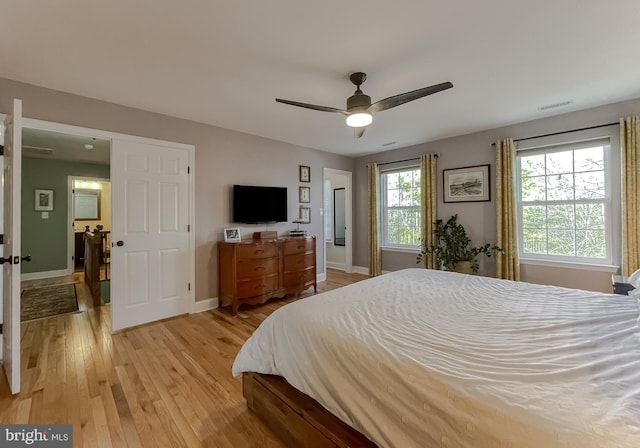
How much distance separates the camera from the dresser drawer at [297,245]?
4.08m

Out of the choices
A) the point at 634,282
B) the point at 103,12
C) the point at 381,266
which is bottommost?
the point at 381,266

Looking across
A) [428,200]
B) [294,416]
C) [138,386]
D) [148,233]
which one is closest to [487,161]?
[428,200]

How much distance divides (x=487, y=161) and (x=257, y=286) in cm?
377

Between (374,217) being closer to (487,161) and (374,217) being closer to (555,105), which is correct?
(487,161)

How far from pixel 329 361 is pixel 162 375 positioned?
1.63 metres

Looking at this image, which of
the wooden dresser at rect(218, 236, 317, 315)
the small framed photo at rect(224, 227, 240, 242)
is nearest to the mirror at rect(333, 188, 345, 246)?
the wooden dresser at rect(218, 236, 317, 315)

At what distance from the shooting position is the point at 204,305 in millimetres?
3641

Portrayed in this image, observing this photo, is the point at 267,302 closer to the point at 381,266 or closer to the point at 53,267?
the point at 381,266

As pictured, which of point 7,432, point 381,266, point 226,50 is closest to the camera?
point 7,432

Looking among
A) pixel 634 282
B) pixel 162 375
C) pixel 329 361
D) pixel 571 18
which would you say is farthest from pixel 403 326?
pixel 571 18

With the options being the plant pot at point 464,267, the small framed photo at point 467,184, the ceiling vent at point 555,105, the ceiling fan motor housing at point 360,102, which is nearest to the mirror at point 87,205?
the ceiling fan motor housing at point 360,102

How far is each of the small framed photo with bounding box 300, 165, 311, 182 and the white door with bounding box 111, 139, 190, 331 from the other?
1900 mm

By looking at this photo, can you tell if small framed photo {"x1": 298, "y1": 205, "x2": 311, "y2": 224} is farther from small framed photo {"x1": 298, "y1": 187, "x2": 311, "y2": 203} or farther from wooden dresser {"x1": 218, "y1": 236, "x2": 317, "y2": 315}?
wooden dresser {"x1": 218, "y1": 236, "x2": 317, "y2": 315}

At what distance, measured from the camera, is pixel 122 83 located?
2555 millimetres
